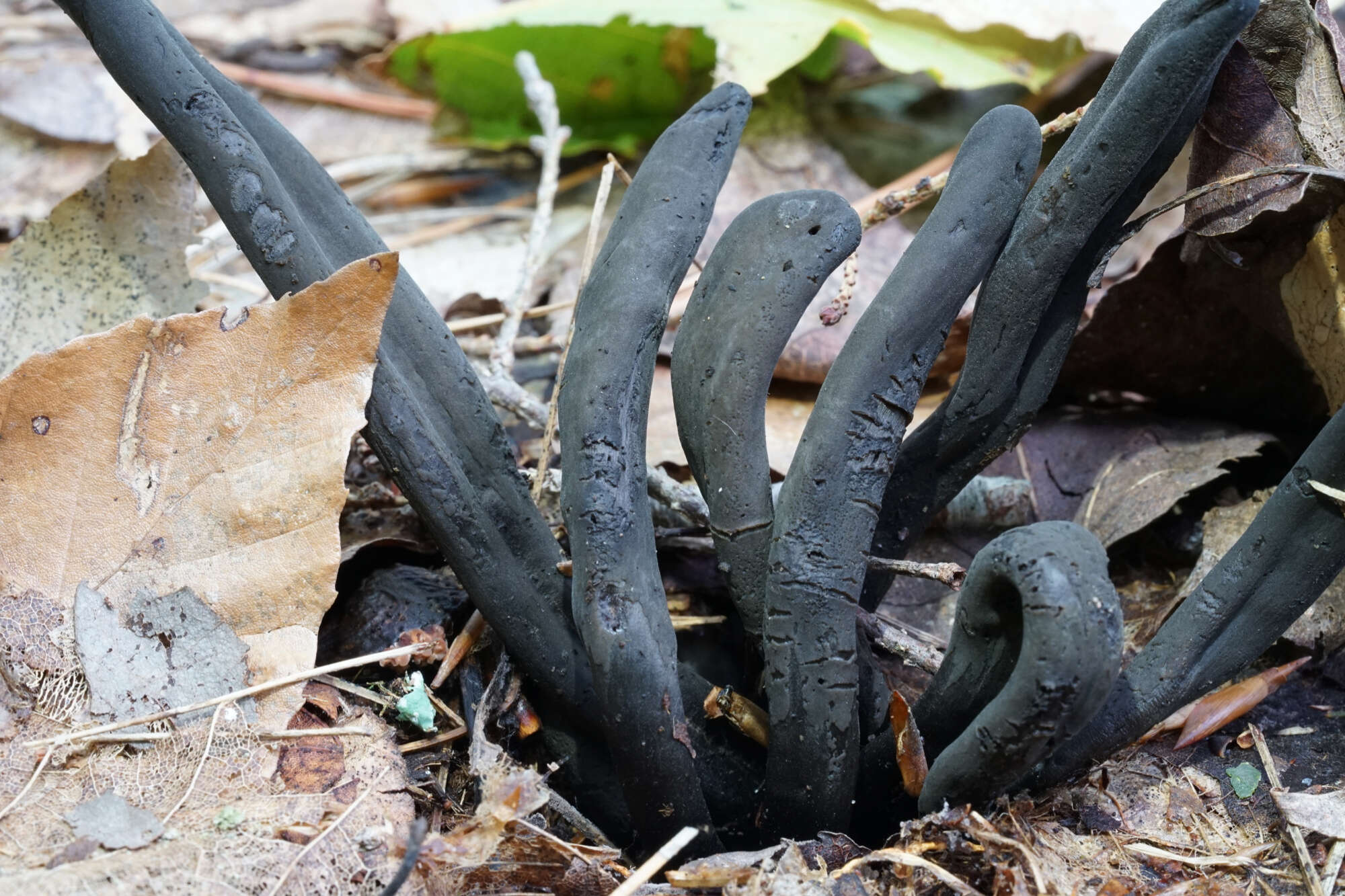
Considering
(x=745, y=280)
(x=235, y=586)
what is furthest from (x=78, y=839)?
(x=745, y=280)

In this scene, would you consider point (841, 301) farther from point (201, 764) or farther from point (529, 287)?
point (201, 764)

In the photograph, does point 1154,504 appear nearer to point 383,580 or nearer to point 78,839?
point 383,580

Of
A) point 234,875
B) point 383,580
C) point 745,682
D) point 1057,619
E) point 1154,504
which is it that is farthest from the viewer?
point 1154,504

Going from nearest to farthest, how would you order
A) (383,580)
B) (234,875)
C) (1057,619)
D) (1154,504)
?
(1057,619) < (234,875) < (383,580) < (1154,504)

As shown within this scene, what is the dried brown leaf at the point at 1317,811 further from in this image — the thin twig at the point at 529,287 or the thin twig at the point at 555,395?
the thin twig at the point at 529,287

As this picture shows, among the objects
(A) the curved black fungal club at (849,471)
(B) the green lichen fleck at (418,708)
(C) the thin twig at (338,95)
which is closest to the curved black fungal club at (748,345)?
(A) the curved black fungal club at (849,471)

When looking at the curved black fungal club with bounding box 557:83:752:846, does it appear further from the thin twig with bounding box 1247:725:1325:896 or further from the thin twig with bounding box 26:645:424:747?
the thin twig with bounding box 1247:725:1325:896

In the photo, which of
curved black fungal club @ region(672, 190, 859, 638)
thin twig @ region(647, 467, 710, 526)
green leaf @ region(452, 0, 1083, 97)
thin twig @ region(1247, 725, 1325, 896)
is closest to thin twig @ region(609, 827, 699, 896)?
curved black fungal club @ region(672, 190, 859, 638)
